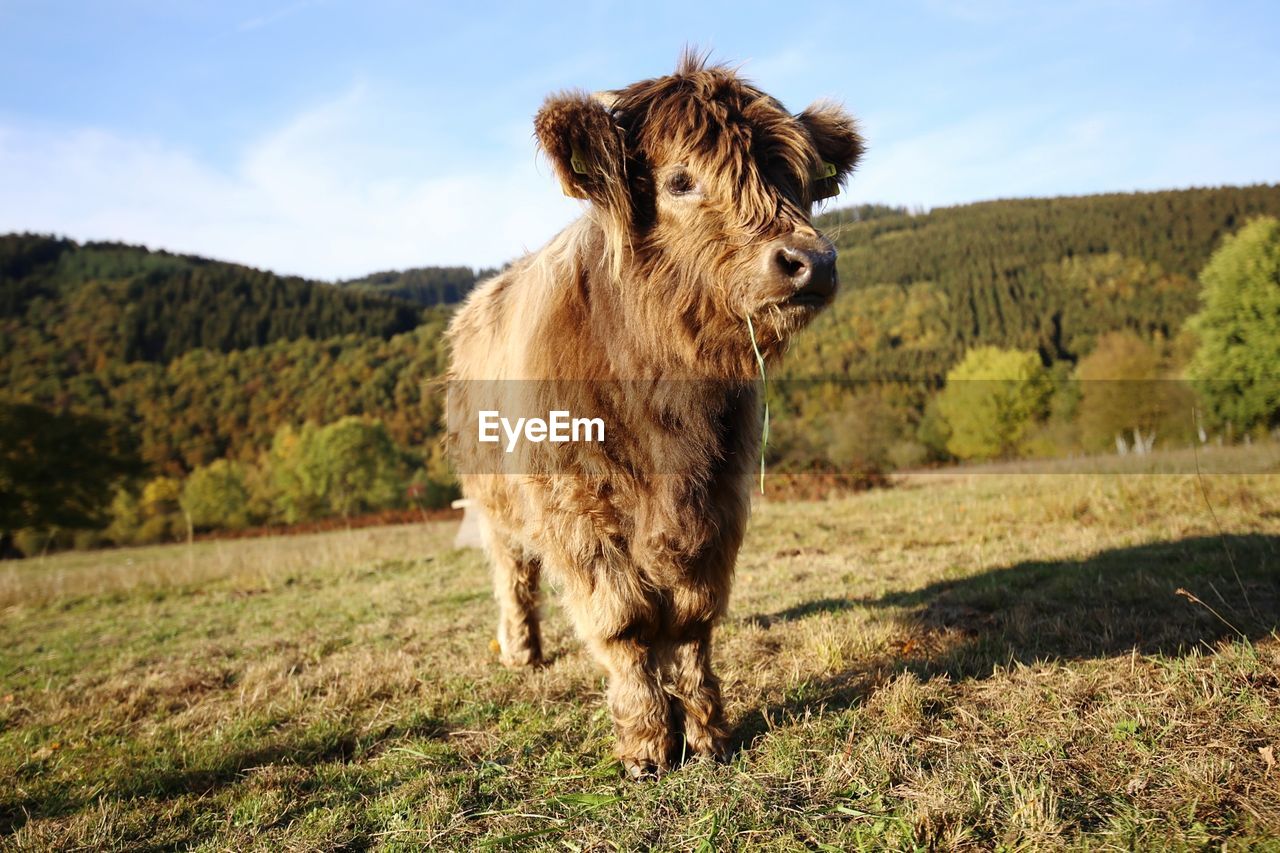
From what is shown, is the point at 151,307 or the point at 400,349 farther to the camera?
the point at 151,307

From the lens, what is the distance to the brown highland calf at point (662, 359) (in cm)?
291

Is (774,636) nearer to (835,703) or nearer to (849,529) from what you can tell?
(835,703)

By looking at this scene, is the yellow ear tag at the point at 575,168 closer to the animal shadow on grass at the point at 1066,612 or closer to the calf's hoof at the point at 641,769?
the calf's hoof at the point at 641,769

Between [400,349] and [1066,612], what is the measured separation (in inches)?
4416

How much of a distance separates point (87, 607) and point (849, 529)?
10.6 m

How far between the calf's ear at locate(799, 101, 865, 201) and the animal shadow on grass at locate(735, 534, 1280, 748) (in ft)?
8.64

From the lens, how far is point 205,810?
308 cm

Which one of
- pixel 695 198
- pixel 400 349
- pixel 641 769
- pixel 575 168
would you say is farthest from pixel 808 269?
pixel 400 349

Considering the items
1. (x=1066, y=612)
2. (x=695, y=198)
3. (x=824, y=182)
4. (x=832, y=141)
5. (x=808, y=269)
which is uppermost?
(x=832, y=141)

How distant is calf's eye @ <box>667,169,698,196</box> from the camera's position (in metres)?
3.02

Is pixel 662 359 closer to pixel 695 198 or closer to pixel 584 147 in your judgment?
pixel 695 198

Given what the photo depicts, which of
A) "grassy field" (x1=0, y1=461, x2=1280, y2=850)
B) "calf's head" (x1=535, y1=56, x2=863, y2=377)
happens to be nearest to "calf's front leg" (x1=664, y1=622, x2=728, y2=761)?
"grassy field" (x1=0, y1=461, x2=1280, y2=850)

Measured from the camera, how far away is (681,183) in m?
3.04
